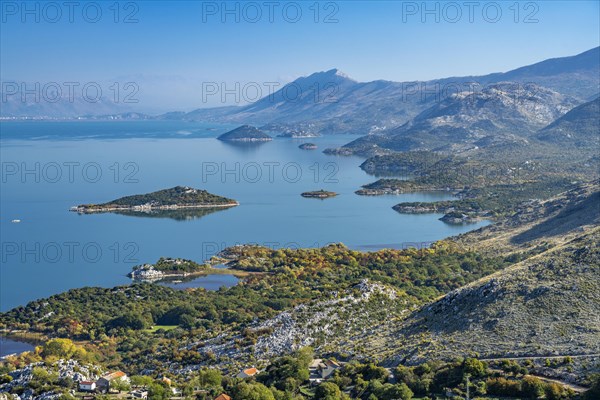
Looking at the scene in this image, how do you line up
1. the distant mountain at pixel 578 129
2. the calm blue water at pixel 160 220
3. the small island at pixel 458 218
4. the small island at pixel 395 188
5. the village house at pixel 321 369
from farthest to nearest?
the distant mountain at pixel 578 129 < the small island at pixel 395 188 < the small island at pixel 458 218 < the calm blue water at pixel 160 220 < the village house at pixel 321 369

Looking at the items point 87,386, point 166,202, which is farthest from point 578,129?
point 87,386

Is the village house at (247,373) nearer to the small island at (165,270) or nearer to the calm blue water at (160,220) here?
the calm blue water at (160,220)

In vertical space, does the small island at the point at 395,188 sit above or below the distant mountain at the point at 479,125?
below

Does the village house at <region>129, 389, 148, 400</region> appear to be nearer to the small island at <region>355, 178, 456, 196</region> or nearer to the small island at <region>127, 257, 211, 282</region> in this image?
the small island at <region>127, 257, 211, 282</region>

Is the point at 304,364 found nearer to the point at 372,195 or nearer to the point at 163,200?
the point at 163,200

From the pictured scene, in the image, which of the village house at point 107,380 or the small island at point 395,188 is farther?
the small island at point 395,188

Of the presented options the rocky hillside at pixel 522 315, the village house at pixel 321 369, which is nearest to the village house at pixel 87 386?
the village house at pixel 321 369

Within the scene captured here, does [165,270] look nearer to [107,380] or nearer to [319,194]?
[107,380]
